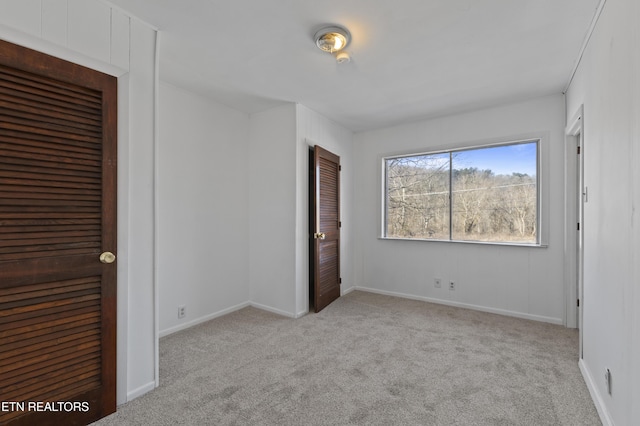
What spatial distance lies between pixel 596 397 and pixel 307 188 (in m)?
2.97

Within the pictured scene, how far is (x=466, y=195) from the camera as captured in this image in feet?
12.9

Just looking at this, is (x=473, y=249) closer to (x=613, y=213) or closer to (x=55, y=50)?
(x=613, y=213)

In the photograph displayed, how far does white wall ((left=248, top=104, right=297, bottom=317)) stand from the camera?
3.49 metres

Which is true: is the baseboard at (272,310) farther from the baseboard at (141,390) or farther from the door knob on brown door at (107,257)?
the door knob on brown door at (107,257)

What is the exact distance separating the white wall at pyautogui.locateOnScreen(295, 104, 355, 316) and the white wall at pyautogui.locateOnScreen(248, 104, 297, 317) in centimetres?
8

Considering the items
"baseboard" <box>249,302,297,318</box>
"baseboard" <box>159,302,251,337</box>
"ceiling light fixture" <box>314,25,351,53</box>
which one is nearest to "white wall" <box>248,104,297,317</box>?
"baseboard" <box>249,302,297,318</box>

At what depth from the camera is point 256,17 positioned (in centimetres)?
197

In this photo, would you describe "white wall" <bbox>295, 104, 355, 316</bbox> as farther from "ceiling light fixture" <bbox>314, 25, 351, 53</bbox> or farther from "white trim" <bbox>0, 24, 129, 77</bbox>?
"white trim" <bbox>0, 24, 129, 77</bbox>

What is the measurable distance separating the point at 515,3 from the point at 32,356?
3328 mm

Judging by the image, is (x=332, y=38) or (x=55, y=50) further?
(x=332, y=38)

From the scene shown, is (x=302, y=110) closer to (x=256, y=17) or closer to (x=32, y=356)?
(x=256, y=17)

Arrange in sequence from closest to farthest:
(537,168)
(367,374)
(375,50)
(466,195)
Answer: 1. (367,374)
2. (375,50)
3. (537,168)
4. (466,195)

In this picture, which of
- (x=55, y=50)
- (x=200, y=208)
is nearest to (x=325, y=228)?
(x=200, y=208)

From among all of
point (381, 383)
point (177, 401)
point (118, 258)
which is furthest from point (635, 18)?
point (177, 401)
